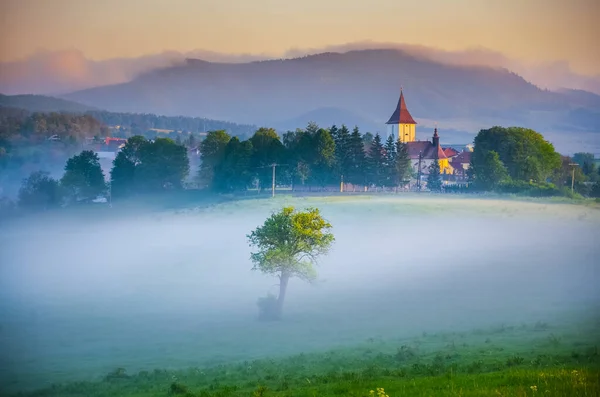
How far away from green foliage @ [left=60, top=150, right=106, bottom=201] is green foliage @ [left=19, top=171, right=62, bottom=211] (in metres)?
Result: 0.22

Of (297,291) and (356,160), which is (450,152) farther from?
(297,291)

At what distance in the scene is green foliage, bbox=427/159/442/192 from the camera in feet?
49.1

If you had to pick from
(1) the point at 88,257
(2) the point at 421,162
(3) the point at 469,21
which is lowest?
(1) the point at 88,257

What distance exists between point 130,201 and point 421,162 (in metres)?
5.99

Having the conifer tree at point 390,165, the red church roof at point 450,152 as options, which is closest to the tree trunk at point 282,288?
the conifer tree at point 390,165

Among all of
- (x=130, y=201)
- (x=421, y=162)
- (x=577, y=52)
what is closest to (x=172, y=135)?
(x=130, y=201)

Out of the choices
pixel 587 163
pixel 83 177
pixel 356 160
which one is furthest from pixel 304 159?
pixel 587 163

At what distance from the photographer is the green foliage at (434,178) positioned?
1495cm

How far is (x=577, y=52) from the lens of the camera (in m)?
14.8

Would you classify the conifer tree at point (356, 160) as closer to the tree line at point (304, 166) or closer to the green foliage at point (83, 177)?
the tree line at point (304, 166)

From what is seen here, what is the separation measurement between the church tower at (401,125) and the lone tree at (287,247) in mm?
3000

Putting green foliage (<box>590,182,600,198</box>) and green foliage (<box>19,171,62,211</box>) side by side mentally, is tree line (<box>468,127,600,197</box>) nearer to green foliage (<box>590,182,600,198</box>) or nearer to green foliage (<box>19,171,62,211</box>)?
green foliage (<box>590,182,600,198</box>)

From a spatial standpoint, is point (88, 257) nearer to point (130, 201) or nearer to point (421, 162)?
point (130, 201)

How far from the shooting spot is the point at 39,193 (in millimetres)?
13805
